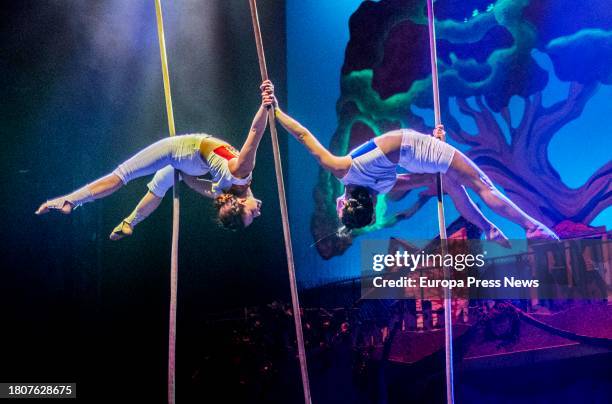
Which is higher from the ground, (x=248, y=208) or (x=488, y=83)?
(x=488, y=83)

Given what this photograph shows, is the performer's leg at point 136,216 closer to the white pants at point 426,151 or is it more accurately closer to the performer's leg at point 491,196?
the white pants at point 426,151

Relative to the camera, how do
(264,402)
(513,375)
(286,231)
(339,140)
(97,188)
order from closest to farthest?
(286,231) < (97,188) < (513,375) < (264,402) < (339,140)

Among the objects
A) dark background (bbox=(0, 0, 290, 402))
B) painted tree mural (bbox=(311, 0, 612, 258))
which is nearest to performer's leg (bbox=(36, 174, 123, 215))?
dark background (bbox=(0, 0, 290, 402))

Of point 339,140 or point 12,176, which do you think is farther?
point 339,140

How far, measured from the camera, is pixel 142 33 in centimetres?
412

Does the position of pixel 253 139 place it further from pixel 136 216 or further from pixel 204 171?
pixel 136 216

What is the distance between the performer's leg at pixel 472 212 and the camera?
337cm

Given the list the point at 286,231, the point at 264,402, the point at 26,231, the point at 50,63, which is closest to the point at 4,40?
the point at 50,63

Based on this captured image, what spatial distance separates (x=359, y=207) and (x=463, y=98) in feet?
4.69

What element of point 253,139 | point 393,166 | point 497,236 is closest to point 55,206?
point 253,139

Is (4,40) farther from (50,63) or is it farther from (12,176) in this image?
(12,176)

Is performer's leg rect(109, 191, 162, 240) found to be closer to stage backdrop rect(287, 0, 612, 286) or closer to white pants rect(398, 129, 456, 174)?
stage backdrop rect(287, 0, 612, 286)

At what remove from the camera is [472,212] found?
342cm

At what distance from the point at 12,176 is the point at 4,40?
2.82ft
